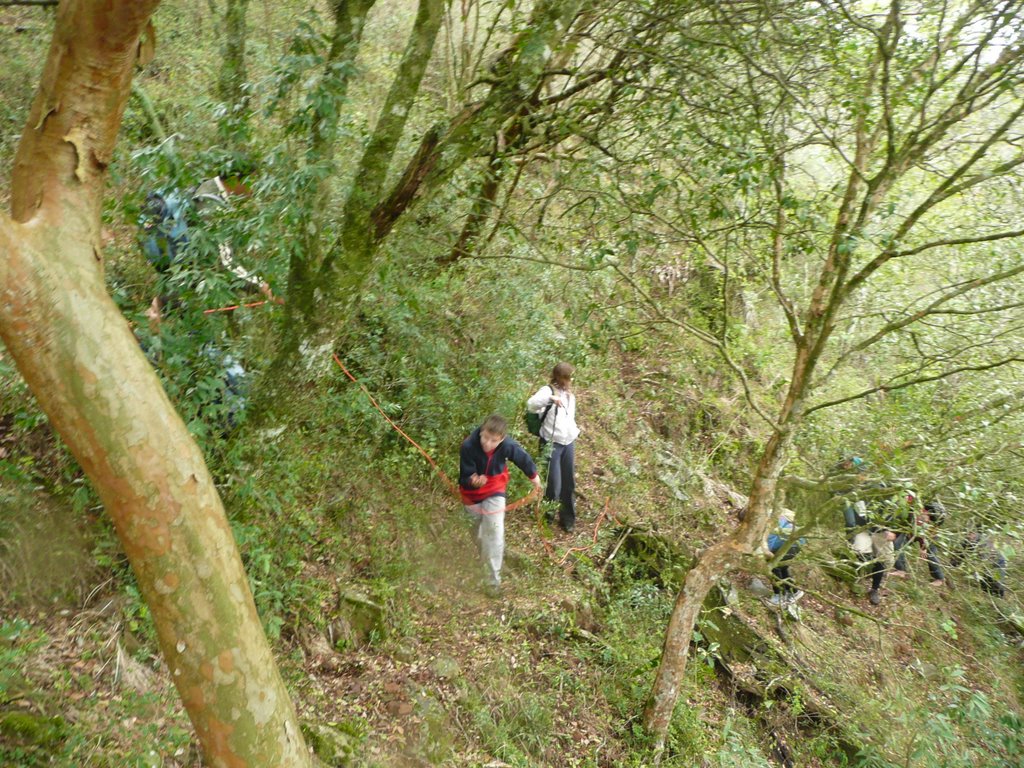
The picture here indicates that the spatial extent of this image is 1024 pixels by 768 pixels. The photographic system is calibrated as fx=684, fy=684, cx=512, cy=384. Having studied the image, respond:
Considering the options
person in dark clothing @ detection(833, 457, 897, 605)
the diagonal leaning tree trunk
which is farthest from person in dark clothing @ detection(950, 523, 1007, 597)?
the diagonal leaning tree trunk

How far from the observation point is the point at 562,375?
7066mm

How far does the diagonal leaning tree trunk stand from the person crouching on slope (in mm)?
3426

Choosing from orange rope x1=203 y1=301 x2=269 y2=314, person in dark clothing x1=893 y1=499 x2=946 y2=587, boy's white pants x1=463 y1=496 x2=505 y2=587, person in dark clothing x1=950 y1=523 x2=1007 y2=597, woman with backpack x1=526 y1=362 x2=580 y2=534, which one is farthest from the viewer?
woman with backpack x1=526 y1=362 x2=580 y2=534

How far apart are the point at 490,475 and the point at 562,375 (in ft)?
4.64

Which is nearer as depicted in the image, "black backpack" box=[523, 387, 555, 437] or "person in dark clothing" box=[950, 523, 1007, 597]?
"person in dark clothing" box=[950, 523, 1007, 597]

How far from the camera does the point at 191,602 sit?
2502mm

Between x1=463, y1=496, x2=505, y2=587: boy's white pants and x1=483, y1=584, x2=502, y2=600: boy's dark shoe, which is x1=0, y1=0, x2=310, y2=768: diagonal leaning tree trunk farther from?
x1=483, y1=584, x2=502, y2=600: boy's dark shoe

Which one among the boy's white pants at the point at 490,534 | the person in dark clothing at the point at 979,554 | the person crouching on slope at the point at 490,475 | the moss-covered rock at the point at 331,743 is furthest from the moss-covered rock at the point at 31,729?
the person in dark clothing at the point at 979,554

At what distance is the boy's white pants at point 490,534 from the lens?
636 cm

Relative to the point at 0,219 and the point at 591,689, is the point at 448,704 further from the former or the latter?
the point at 0,219

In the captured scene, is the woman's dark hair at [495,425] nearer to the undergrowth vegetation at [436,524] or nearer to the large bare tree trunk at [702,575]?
the undergrowth vegetation at [436,524]

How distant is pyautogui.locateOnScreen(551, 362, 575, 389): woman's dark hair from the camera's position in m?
7.04

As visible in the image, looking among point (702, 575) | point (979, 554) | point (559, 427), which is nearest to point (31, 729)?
point (702, 575)

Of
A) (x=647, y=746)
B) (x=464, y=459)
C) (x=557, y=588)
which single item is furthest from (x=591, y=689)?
(x=464, y=459)
